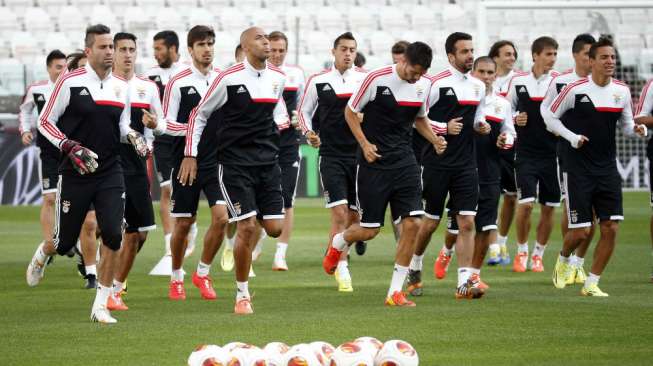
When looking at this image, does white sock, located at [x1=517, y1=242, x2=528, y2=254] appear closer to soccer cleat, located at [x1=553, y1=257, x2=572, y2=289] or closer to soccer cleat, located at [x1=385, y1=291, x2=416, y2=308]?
soccer cleat, located at [x1=553, y1=257, x2=572, y2=289]

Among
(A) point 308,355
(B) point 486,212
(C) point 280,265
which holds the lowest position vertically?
(C) point 280,265

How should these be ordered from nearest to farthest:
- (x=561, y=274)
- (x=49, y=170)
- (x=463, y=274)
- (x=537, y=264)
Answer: (x=463, y=274)
(x=561, y=274)
(x=49, y=170)
(x=537, y=264)

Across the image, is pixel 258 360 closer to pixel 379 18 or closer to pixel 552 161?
pixel 552 161

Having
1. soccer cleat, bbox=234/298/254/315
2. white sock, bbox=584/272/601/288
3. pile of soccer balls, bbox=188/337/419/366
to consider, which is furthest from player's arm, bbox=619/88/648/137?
pile of soccer balls, bbox=188/337/419/366

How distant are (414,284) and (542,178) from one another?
11.0 feet

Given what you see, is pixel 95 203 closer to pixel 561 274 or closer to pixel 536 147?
pixel 561 274

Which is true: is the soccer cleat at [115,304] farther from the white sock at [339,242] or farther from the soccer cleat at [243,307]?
the white sock at [339,242]

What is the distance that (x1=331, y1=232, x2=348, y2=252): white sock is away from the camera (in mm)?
11914

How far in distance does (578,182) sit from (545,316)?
91.0 inches

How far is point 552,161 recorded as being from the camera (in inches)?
571

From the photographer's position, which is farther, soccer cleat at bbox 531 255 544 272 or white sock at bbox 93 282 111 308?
soccer cleat at bbox 531 255 544 272

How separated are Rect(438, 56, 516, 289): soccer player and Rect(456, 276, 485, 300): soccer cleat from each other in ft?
1.45

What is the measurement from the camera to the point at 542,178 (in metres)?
14.5

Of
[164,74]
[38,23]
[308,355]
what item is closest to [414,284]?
[164,74]
